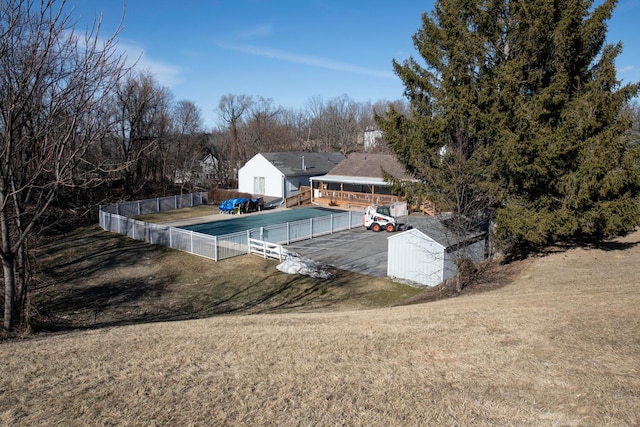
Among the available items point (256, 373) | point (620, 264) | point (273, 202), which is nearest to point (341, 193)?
point (273, 202)

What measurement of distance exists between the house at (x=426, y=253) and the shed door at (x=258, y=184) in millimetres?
26174

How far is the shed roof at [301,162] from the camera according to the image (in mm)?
43062

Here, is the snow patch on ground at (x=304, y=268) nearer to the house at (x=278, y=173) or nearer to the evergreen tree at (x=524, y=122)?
the evergreen tree at (x=524, y=122)

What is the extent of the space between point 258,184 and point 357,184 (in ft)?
34.1

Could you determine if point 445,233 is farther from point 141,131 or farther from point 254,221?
point 141,131

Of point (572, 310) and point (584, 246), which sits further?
point (584, 246)

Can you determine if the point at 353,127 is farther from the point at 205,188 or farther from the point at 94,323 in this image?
the point at 94,323

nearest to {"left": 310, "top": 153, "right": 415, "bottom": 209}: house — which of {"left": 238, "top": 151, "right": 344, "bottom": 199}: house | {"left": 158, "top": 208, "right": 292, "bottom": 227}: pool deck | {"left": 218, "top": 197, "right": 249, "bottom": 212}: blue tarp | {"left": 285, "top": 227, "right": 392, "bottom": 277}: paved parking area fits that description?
{"left": 238, "top": 151, "right": 344, "bottom": 199}: house

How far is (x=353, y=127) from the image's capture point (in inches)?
3479

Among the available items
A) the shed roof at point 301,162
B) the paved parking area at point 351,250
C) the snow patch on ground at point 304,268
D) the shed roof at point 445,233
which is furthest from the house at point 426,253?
the shed roof at point 301,162

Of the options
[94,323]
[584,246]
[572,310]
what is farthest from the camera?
[584,246]

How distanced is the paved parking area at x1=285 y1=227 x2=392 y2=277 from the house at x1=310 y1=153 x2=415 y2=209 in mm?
8860

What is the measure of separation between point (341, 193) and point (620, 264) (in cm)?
2455

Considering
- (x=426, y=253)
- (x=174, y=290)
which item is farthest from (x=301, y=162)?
(x=174, y=290)
